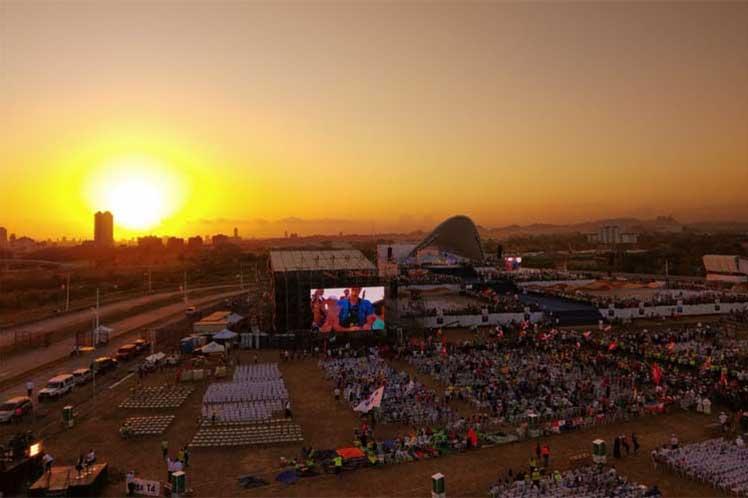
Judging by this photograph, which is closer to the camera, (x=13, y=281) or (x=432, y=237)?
(x=13, y=281)

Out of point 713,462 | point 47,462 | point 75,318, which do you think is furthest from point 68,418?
point 75,318

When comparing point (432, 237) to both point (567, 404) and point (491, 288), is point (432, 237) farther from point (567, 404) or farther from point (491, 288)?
point (567, 404)

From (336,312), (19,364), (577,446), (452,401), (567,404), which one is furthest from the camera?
(336,312)

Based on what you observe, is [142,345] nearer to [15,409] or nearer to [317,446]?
[15,409]

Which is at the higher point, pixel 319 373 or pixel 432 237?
pixel 432 237

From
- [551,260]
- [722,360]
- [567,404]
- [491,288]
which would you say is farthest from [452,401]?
[551,260]

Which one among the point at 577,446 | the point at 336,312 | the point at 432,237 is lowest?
the point at 577,446

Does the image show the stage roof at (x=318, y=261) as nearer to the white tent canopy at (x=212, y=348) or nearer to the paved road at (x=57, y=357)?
the white tent canopy at (x=212, y=348)
